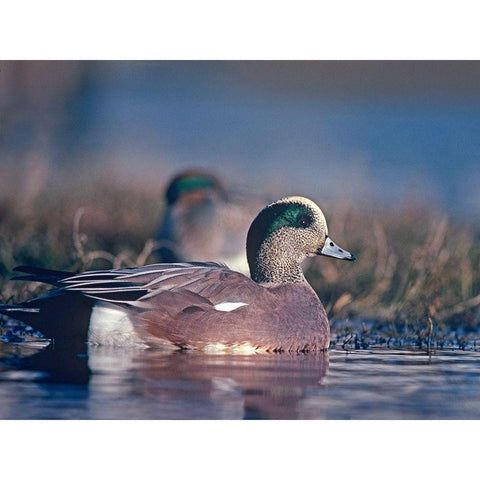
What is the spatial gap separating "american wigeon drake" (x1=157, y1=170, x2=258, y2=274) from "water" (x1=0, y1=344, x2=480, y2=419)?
7.02 feet

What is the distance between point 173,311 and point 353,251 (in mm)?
2913

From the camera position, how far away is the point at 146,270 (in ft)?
25.2

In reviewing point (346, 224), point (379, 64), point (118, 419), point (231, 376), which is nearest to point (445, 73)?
point (379, 64)

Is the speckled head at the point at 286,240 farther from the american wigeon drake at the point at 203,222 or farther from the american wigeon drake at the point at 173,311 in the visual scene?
the american wigeon drake at the point at 203,222

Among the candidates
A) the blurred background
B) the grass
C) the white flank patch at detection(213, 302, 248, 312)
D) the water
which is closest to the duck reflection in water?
the water

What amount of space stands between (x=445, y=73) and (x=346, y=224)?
155cm

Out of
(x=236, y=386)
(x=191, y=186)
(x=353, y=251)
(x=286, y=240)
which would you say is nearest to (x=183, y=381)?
(x=236, y=386)

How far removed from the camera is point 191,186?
9852 mm

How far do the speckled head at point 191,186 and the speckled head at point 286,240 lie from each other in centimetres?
185

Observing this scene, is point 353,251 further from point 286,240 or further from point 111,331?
point 111,331

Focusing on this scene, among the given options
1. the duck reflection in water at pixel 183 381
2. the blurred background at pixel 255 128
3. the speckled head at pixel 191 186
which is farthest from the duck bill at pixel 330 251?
the blurred background at pixel 255 128

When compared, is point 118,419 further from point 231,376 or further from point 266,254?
point 266,254

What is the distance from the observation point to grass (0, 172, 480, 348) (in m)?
8.47

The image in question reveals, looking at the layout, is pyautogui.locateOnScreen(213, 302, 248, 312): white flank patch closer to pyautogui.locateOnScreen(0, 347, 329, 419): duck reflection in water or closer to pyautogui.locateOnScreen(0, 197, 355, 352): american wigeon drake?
pyautogui.locateOnScreen(0, 197, 355, 352): american wigeon drake
